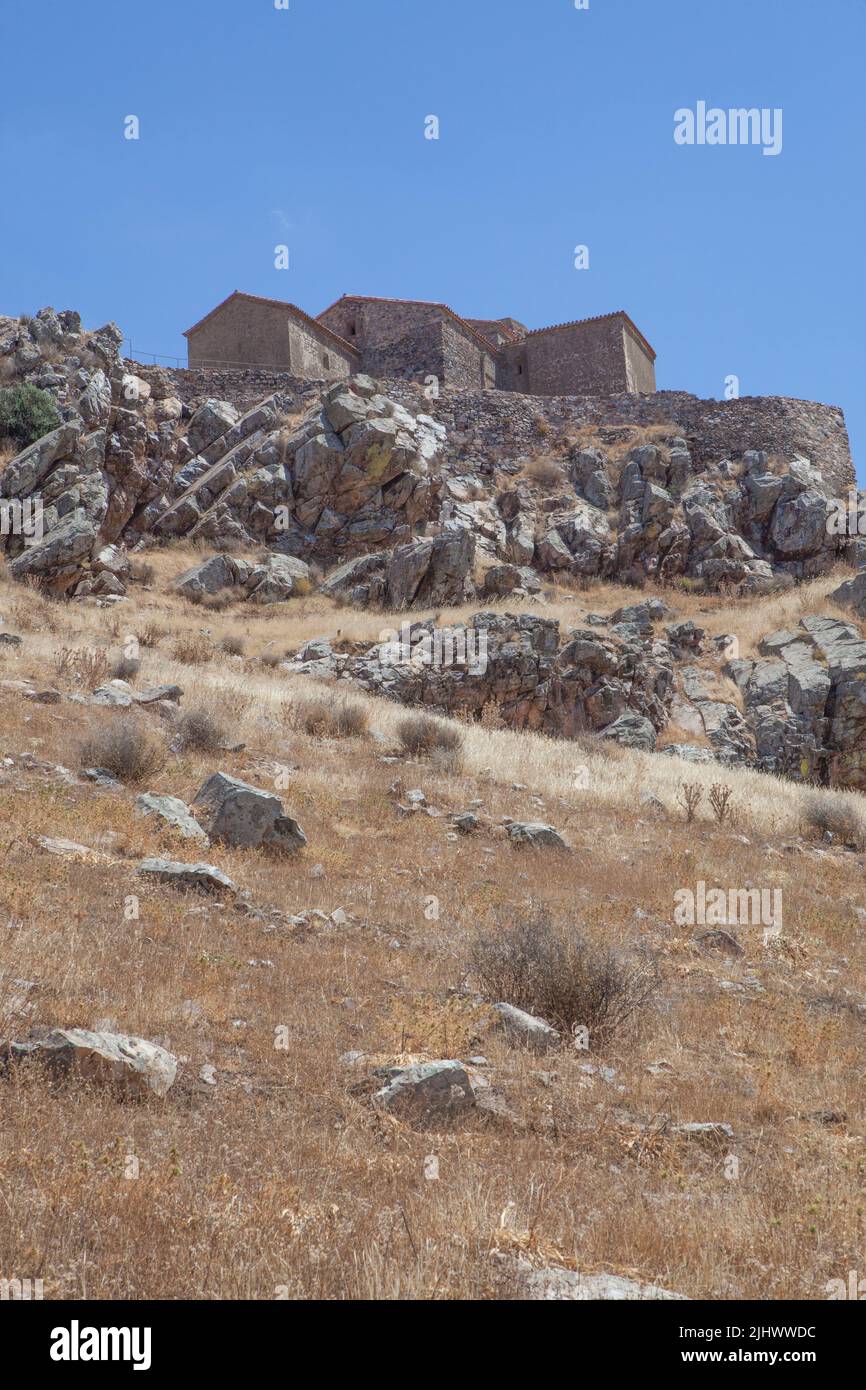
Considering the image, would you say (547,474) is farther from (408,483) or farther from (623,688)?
(623,688)

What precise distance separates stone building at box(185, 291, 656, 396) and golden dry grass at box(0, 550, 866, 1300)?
34603 millimetres

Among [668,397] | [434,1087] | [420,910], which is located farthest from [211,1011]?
[668,397]

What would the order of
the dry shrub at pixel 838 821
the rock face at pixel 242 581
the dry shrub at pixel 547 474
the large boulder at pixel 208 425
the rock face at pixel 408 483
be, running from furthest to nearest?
the dry shrub at pixel 547 474 → the large boulder at pixel 208 425 → the rock face at pixel 408 483 → the rock face at pixel 242 581 → the dry shrub at pixel 838 821

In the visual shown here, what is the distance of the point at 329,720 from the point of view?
58.1ft

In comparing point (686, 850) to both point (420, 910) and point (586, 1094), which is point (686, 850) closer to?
point (420, 910)

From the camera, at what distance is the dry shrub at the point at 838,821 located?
51.9ft

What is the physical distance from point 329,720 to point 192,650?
7482 mm

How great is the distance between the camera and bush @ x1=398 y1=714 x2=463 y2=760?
16828 mm

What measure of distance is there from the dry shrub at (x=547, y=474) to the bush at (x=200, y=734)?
31.1m

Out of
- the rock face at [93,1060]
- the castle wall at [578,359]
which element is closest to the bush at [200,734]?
the rock face at [93,1060]

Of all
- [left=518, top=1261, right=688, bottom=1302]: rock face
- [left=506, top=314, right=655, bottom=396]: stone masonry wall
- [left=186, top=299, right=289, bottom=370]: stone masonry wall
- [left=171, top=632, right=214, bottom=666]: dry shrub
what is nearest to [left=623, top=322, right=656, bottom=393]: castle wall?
[left=506, top=314, right=655, bottom=396]: stone masonry wall

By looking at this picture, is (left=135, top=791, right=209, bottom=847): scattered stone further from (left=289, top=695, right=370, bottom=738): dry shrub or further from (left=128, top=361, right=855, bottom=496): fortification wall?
(left=128, top=361, right=855, bottom=496): fortification wall

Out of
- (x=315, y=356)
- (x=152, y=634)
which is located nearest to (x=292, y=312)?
(x=315, y=356)

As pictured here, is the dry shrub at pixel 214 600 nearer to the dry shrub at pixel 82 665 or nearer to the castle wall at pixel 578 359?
the dry shrub at pixel 82 665
